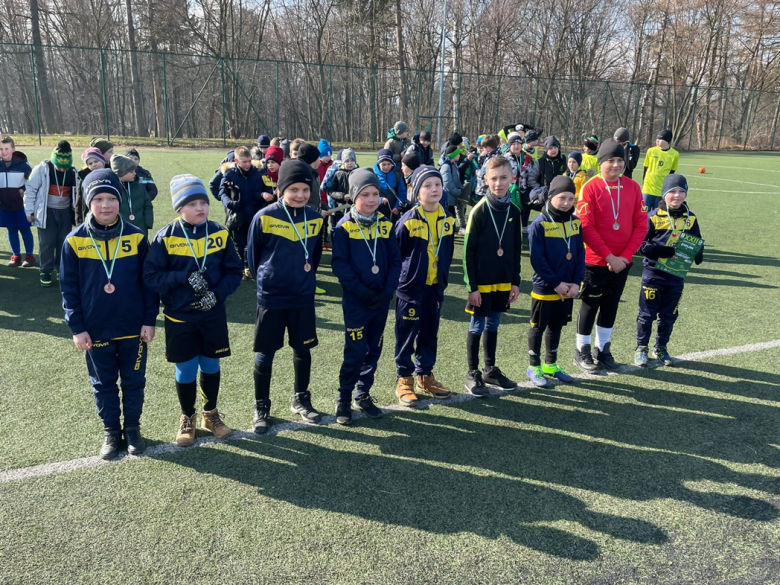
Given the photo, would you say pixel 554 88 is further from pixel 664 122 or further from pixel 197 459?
pixel 197 459

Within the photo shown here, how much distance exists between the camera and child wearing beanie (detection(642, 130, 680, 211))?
10.3m

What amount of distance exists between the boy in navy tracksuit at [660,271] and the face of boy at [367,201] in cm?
270

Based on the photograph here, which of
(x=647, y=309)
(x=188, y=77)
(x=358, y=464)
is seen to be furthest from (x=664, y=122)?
(x=358, y=464)

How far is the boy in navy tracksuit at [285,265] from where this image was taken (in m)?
3.95

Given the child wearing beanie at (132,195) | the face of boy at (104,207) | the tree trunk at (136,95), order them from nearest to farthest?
the face of boy at (104,207), the child wearing beanie at (132,195), the tree trunk at (136,95)

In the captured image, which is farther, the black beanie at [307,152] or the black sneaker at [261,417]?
the black beanie at [307,152]

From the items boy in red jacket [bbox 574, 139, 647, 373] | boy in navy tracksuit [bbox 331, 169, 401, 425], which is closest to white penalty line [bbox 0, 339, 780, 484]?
boy in navy tracksuit [bbox 331, 169, 401, 425]

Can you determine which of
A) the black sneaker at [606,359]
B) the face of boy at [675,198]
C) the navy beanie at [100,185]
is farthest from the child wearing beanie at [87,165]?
the face of boy at [675,198]

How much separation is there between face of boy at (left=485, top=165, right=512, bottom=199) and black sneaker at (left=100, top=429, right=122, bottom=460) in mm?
3254

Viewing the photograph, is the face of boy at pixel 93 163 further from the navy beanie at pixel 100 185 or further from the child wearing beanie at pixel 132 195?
the navy beanie at pixel 100 185

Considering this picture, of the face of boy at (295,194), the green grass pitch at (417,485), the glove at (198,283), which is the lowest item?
the green grass pitch at (417,485)

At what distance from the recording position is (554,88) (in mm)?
33812

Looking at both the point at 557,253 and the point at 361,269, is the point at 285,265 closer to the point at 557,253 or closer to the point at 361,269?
the point at 361,269

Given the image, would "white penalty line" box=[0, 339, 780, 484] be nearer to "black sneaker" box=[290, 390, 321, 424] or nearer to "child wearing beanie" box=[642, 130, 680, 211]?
"black sneaker" box=[290, 390, 321, 424]
